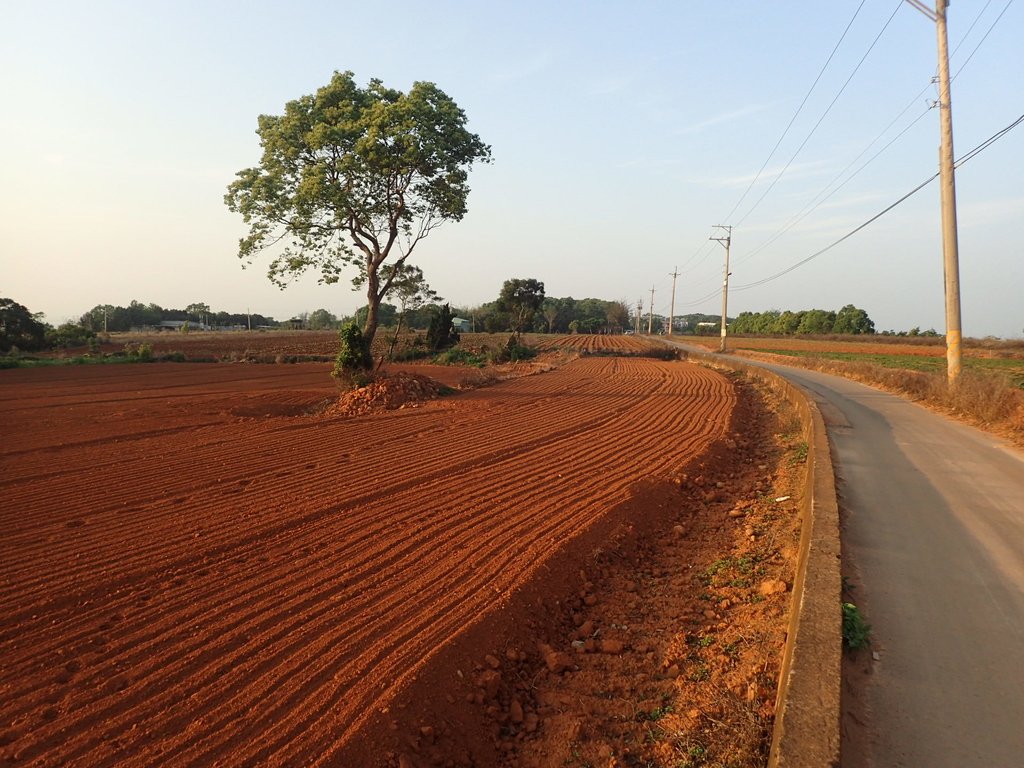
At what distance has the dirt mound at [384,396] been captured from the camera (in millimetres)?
14447

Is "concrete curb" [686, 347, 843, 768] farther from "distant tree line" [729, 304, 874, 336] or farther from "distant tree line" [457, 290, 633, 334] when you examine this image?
"distant tree line" [729, 304, 874, 336]

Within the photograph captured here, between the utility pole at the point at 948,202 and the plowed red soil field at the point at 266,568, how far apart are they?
269 inches

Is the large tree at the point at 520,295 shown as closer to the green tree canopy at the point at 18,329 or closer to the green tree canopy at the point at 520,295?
the green tree canopy at the point at 520,295

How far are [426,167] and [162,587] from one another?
50.7 feet

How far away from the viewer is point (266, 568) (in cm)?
493

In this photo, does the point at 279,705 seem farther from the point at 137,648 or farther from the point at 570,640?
the point at 570,640

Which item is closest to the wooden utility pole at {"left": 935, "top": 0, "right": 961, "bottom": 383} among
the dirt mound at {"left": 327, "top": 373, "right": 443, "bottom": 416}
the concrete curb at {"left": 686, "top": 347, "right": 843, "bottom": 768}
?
the concrete curb at {"left": 686, "top": 347, "right": 843, "bottom": 768}

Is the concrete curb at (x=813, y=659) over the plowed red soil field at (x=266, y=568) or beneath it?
over

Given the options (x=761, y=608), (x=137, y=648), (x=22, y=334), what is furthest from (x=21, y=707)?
(x=22, y=334)

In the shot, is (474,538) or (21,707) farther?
(474,538)

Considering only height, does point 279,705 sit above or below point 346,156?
below

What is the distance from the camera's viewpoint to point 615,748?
3.04m

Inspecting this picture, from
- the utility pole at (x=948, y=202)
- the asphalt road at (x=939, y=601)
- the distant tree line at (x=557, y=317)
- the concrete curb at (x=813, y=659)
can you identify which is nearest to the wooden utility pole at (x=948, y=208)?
the utility pole at (x=948, y=202)

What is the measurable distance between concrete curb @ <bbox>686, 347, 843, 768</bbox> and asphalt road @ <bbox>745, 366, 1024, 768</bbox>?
191 mm
